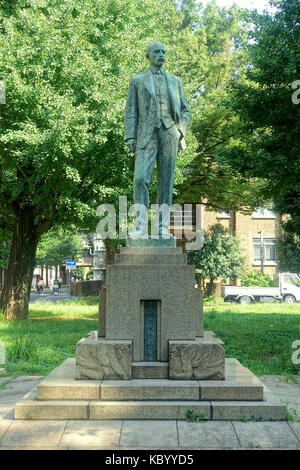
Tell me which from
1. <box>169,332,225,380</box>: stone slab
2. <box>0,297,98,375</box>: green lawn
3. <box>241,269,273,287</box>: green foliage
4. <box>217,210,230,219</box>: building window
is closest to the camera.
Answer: <box>169,332,225,380</box>: stone slab

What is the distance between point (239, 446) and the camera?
4.48 metres

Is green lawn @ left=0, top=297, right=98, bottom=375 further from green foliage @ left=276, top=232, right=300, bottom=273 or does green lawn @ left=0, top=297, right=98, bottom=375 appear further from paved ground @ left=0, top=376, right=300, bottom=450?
green foliage @ left=276, top=232, right=300, bottom=273

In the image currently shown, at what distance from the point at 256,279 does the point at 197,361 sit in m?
30.2

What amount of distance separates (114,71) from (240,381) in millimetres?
12686

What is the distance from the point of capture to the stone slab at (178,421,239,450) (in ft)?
14.7

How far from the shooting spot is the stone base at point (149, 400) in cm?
521

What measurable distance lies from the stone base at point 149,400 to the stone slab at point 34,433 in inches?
6.5

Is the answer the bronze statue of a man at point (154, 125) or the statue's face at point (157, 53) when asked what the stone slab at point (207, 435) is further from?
the statue's face at point (157, 53)

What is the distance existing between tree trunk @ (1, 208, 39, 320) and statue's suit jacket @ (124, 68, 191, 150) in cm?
1007

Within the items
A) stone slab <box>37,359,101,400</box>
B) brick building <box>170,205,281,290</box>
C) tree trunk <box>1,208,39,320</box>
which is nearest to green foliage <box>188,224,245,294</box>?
brick building <box>170,205,281,290</box>

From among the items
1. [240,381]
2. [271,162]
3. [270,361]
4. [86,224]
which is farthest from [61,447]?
[86,224]

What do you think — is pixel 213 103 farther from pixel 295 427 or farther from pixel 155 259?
pixel 295 427

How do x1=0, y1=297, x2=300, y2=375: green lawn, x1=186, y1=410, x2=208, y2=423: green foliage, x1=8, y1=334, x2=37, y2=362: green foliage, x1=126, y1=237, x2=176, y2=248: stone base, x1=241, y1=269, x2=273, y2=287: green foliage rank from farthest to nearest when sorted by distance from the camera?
x1=241, y1=269, x2=273, y2=287: green foliage, x1=8, y1=334, x2=37, y2=362: green foliage, x1=0, y1=297, x2=300, y2=375: green lawn, x1=126, y1=237, x2=176, y2=248: stone base, x1=186, y1=410, x2=208, y2=423: green foliage

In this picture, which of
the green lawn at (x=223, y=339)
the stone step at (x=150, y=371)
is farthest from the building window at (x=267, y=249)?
the stone step at (x=150, y=371)
